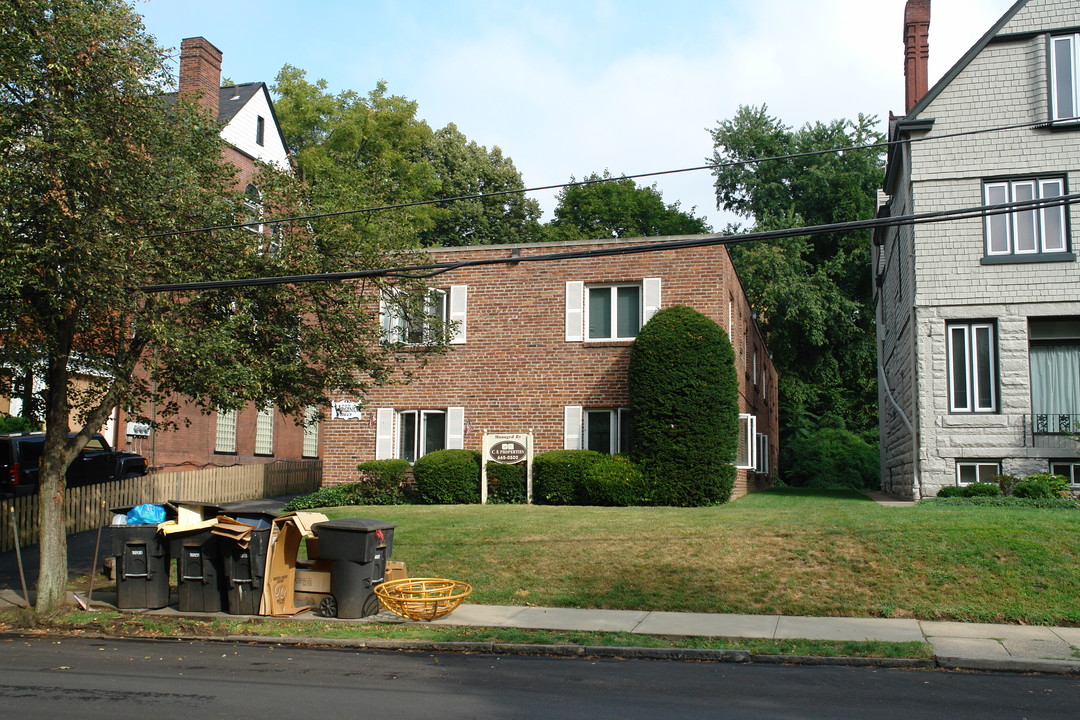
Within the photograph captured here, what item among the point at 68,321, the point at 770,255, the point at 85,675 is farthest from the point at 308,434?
the point at 85,675

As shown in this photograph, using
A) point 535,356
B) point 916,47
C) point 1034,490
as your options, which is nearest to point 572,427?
point 535,356

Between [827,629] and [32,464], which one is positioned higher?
[32,464]

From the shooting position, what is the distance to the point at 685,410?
18.9m

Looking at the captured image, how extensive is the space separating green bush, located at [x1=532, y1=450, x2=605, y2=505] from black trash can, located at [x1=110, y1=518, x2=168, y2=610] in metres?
8.92

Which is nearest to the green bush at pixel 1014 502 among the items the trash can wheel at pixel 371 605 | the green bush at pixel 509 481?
the green bush at pixel 509 481

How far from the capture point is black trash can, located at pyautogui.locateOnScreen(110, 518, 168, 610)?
12289 mm

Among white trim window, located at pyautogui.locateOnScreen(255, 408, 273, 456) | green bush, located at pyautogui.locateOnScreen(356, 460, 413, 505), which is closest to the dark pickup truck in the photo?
green bush, located at pyautogui.locateOnScreen(356, 460, 413, 505)

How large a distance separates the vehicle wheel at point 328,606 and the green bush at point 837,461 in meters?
27.8

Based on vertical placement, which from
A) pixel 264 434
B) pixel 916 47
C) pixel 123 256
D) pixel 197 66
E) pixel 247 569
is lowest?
pixel 247 569

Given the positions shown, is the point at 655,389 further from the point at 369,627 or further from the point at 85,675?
the point at 85,675

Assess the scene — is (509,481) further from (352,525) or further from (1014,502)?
(1014,502)

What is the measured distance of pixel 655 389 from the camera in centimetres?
1909

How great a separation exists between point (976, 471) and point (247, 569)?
1387cm

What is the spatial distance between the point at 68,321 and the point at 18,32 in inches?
139
